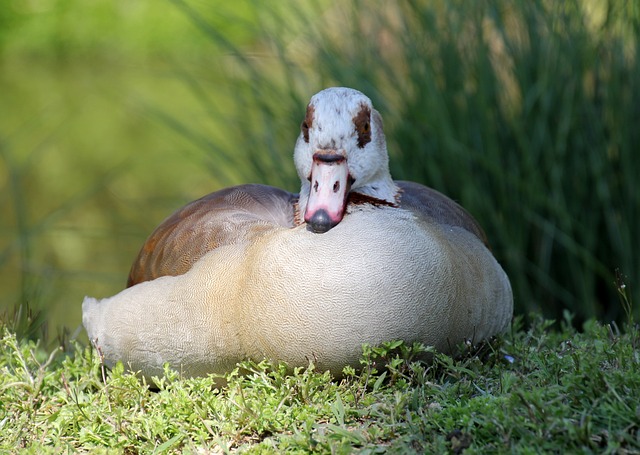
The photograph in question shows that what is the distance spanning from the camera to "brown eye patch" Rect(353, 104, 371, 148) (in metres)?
3.56

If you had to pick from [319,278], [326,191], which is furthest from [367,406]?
[326,191]

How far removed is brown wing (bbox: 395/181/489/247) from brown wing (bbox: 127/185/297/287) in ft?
1.68

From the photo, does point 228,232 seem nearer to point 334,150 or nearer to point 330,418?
point 334,150

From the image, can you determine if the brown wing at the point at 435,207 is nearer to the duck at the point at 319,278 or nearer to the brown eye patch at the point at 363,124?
the duck at the point at 319,278

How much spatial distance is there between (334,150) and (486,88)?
8.38 feet

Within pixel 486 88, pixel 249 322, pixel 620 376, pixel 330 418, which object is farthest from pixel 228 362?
pixel 486 88

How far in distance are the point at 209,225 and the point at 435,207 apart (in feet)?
3.25

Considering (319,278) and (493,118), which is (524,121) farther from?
(319,278)

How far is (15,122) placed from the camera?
12.1 m

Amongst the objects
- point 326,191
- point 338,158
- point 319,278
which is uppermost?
point 338,158

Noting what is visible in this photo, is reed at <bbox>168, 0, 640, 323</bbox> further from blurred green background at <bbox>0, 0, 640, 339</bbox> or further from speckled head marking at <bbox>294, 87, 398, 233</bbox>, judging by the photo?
speckled head marking at <bbox>294, 87, 398, 233</bbox>

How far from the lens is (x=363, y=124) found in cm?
359

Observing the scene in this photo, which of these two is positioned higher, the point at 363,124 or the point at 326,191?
the point at 363,124

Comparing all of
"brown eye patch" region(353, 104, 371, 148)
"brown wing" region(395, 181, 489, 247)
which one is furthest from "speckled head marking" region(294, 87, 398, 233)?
"brown wing" region(395, 181, 489, 247)
